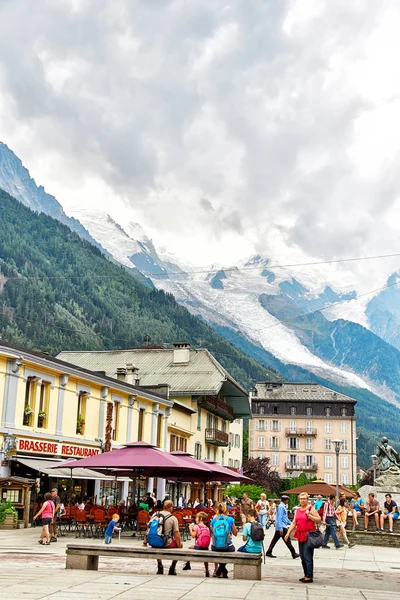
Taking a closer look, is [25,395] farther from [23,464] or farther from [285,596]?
[285,596]

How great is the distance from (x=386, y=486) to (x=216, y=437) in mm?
23828

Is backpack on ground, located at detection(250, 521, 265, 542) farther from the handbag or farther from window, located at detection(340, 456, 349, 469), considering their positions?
window, located at detection(340, 456, 349, 469)

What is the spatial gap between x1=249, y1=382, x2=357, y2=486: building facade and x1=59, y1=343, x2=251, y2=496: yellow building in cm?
4241

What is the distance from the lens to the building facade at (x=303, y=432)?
107 m

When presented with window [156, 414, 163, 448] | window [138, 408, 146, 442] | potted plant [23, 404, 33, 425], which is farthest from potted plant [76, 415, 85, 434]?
window [156, 414, 163, 448]

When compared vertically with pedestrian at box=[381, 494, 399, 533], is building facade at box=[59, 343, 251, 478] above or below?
above

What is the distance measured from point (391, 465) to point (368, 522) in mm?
8753

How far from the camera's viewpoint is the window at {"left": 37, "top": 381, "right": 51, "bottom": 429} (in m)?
32.0

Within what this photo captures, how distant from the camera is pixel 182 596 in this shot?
1052 cm

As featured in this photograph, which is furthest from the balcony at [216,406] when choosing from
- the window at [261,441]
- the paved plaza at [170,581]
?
the window at [261,441]

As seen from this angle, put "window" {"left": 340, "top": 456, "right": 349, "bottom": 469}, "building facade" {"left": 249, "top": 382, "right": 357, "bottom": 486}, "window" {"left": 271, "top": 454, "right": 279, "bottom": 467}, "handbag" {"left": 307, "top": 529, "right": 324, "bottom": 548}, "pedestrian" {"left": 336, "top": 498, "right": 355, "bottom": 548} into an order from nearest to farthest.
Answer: "handbag" {"left": 307, "top": 529, "right": 324, "bottom": 548} < "pedestrian" {"left": 336, "top": 498, "right": 355, "bottom": 548} < "window" {"left": 340, "top": 456, "right": 349, "bottom": 469} < "building facade" {"left": 249, "top": 382, "right": 357, "bottom": 486} < "window" {"left": 271, "top": 454, "right": 279, "bottom": 467}

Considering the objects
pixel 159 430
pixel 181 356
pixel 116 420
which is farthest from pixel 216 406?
pixel 116 420

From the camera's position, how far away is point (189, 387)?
5328 centimetres

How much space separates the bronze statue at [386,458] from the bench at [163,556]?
2485 cm
